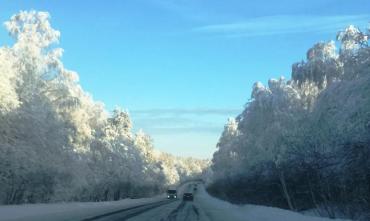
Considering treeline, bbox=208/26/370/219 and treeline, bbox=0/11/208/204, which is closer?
treeline, bbox=208/26/370/219

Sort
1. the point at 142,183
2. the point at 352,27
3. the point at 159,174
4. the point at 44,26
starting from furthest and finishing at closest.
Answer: the point at 159,174, the point at 142,183, the point at 44,26, the point at 352,27

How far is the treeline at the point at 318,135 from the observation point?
2444 centimetres

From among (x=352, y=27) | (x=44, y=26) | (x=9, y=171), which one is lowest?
(x=9, y=171)

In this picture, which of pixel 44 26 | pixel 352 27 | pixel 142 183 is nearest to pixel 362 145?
pixel 352 27

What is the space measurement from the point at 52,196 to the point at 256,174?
62.3 feet

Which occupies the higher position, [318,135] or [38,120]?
[38,120]

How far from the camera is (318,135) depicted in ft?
106

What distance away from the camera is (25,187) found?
160 ft

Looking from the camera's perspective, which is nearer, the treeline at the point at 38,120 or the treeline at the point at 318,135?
the treeline at the point at 318,135

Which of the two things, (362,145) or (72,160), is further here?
(72,160)

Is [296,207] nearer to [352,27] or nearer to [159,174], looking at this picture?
[352,27]

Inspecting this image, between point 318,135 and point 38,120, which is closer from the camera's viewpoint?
point 318,135

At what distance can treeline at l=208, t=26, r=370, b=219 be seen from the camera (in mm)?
24438

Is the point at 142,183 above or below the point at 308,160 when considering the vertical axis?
above
